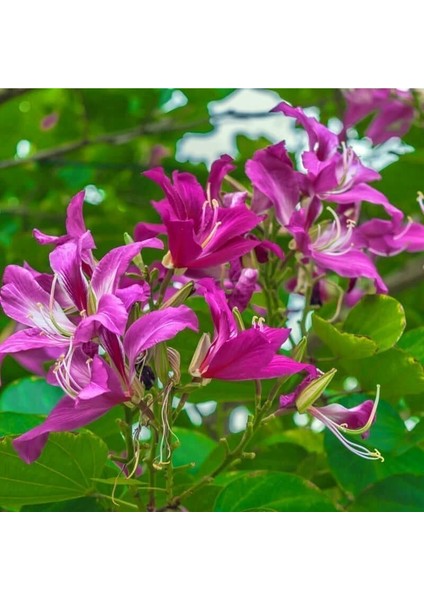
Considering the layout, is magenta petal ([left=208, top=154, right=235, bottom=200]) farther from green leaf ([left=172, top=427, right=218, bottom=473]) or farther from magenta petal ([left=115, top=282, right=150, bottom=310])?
green leaf ([left=172, top=427, right=218, bottom=473])

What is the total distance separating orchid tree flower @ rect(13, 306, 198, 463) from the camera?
760 millimetres

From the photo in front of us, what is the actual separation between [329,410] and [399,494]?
9.0 inches

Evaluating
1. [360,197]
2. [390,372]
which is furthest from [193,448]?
[360,197]

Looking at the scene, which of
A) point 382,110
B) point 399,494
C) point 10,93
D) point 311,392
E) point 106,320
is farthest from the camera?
point 10,93

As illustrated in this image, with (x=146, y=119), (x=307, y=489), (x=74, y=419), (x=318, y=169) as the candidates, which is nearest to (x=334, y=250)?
(x=318, y=169)

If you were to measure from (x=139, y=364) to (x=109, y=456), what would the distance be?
11cm

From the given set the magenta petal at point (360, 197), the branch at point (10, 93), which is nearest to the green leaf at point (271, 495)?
the magenta petal at point (360, 197)

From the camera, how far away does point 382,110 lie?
1.54 metres

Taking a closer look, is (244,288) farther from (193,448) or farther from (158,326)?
(193,448)

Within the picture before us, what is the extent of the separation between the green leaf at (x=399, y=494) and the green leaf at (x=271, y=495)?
130mm

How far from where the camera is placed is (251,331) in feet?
2.53

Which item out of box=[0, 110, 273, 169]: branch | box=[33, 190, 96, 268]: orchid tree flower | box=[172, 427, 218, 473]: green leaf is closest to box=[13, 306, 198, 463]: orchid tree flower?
box=[33, 190, 96, 268]: orchid tree flower

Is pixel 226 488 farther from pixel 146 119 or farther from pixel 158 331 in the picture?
pixel 146 119

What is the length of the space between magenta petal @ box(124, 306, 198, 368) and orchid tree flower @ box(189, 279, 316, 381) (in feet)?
0.11
